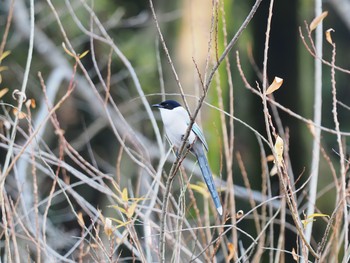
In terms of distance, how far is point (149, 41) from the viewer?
321 inches

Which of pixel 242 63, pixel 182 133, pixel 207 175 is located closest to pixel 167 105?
pixel 182 133

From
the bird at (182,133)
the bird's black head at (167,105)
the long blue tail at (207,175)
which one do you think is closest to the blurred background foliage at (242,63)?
the bird's black head at (167,105)

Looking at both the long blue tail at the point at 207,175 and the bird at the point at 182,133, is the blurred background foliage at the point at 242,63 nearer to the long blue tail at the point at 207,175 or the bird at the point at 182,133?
the bird at the point at 182,133

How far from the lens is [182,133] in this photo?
3.35 metres

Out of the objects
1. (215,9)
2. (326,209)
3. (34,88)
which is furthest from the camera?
(34,88)

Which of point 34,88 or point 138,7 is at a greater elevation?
point 138,7

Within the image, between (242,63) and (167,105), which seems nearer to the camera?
(167,105)

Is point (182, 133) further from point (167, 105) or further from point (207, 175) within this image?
point (207, 175)

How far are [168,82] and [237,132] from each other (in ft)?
5.94

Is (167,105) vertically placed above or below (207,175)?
above

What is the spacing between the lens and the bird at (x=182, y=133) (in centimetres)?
300

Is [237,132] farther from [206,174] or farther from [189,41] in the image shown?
[206,174]

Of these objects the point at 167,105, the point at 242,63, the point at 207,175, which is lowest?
the point at 242,63

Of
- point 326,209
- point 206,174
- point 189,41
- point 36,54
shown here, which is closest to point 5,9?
point 36,54
